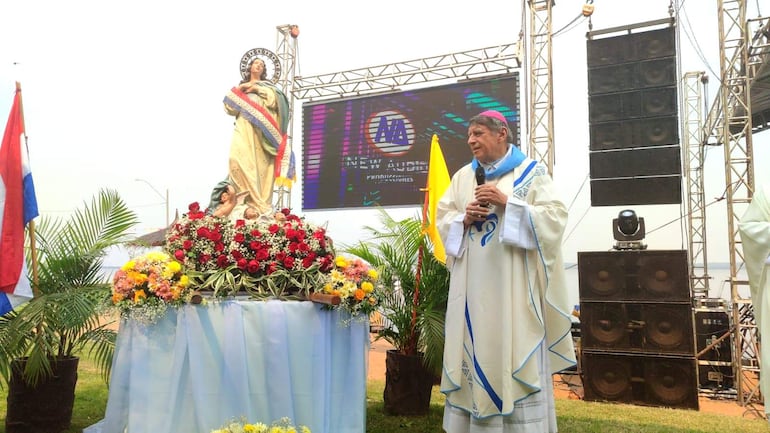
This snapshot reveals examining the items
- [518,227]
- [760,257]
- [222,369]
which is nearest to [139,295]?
[222,369]

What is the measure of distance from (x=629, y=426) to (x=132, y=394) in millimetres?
4051

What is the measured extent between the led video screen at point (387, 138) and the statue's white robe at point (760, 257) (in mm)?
6490

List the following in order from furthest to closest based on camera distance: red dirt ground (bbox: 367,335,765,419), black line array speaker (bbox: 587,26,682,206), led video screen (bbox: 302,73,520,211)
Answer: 1. led video screen (bbox: 302,73,520,211)
2. black line array speaker (bbox: 587,26,682,206)
3. red dirt ground (bbox: 367,335,765,419)

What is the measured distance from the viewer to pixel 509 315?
3039mm

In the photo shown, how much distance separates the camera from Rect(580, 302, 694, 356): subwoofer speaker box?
621cm

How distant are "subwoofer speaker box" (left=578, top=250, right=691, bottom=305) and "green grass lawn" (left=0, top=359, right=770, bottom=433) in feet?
4.13

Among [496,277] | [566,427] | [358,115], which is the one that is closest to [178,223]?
[496,277]

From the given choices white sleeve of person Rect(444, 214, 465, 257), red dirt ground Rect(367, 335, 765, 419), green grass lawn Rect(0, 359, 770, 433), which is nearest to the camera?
white sleeve of person Rect(444, 214, 465, 257)

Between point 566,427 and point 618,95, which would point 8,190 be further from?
point 618,95

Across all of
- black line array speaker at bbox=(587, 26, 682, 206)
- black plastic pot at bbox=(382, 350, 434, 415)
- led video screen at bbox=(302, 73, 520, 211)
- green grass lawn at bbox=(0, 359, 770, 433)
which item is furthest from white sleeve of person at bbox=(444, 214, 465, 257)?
led video screen at bbox=(302, 73, 520, 211)

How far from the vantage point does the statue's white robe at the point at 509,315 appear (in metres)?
3.00

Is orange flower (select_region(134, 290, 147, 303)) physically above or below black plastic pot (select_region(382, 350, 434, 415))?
above

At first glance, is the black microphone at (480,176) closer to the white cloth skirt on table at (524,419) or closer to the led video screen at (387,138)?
the white cloth skirt on table at (524,419)

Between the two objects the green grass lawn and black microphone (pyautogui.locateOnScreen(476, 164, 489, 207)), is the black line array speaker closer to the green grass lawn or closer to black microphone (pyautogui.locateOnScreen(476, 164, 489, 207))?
the green grass lawn
